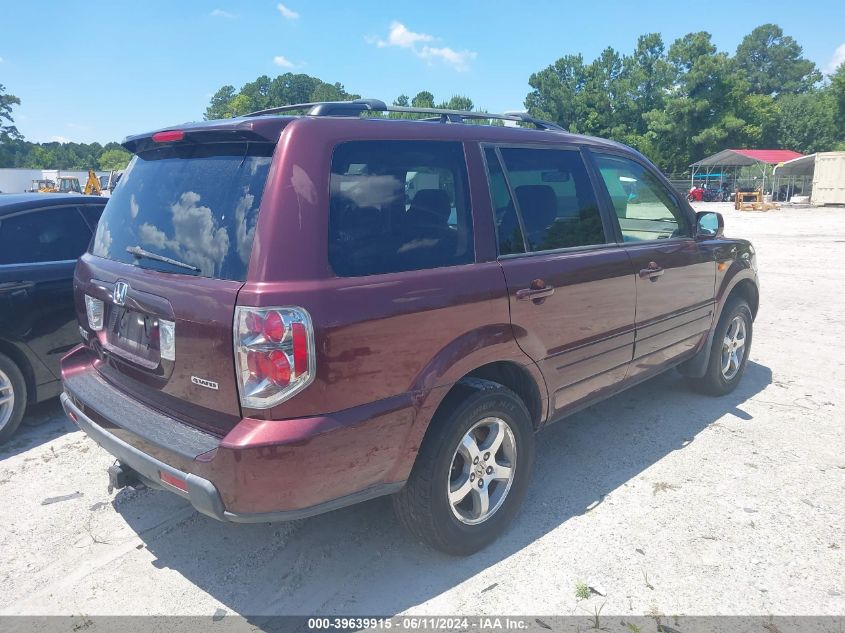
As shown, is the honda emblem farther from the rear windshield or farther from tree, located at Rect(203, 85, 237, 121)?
tree, located at Rect(203, 85, 237, 121)

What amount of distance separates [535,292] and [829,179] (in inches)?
1622

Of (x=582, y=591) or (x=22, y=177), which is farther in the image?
(x=22, y=177)

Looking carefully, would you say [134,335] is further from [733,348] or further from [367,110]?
[733,348]

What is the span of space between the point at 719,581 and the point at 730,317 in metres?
2.76

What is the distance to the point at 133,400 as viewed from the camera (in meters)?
2.77

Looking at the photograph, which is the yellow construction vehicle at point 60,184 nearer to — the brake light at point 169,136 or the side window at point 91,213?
the side window at point 91,213

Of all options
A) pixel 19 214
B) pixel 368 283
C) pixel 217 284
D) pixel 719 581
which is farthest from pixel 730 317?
pixel 19 214

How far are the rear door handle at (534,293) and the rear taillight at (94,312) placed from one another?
2071mm

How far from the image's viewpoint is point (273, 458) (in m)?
2.16

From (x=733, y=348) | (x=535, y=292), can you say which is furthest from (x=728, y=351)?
(x=535, y=292)

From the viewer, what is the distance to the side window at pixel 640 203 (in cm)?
385

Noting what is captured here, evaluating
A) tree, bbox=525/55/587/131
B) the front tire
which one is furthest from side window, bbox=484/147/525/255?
tree, bbox=525/55/587/131

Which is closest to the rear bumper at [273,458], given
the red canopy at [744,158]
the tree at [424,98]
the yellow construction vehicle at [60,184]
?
the red canopy at [744,158]

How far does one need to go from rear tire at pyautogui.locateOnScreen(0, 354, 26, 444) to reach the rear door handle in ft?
11.8
